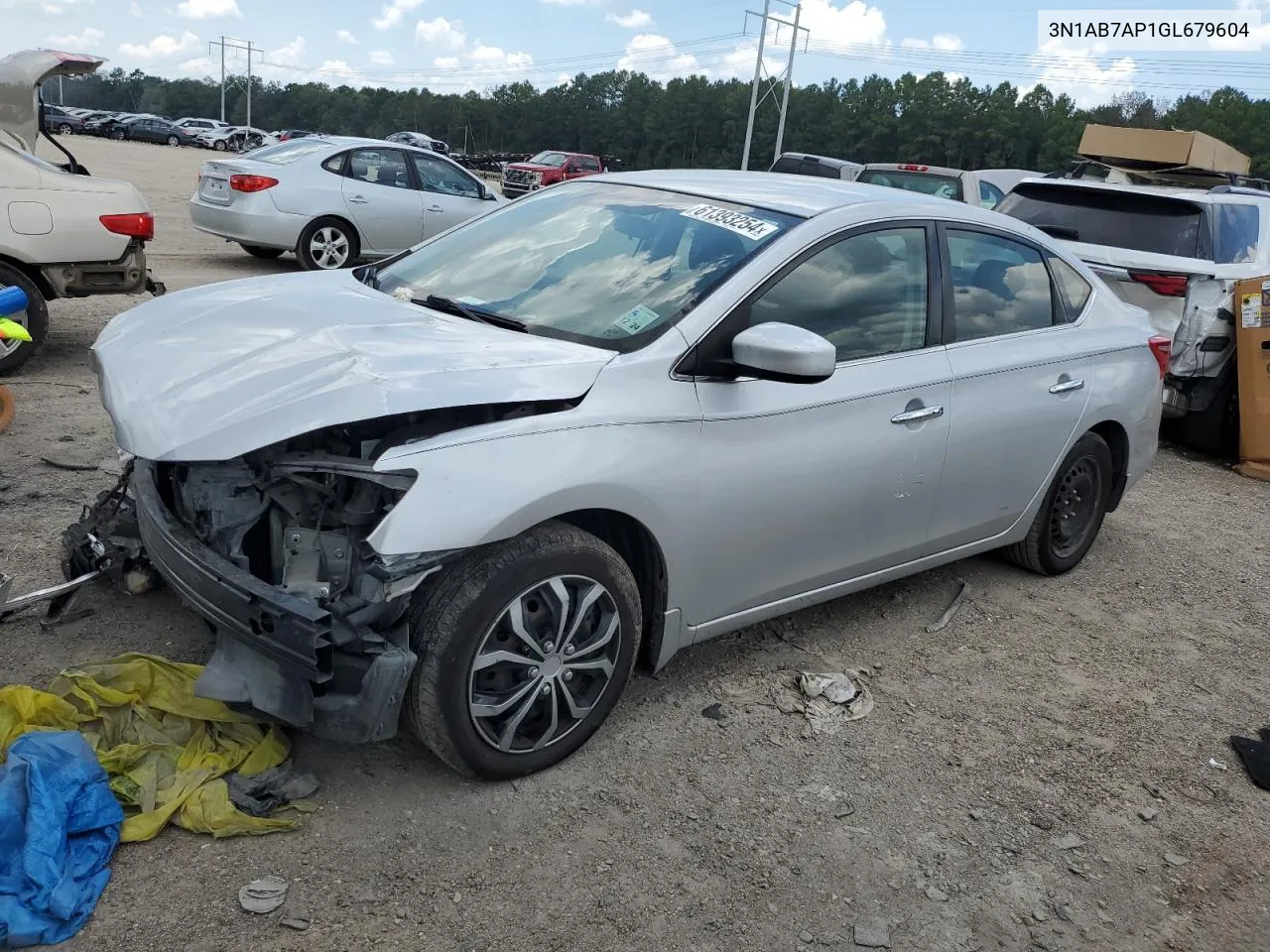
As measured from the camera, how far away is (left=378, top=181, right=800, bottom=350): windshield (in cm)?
338

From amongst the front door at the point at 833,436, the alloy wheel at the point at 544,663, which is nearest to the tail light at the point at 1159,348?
the front door at the point at 833,436

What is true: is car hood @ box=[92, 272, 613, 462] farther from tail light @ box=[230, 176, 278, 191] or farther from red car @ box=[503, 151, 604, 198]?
red car @ box=[503, 151, 604, 198]

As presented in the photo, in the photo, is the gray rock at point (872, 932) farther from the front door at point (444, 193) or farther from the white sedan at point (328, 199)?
the front door at point (444, 193)

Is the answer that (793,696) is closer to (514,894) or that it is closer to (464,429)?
(514,894)

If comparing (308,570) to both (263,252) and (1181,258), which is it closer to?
(1181,258)

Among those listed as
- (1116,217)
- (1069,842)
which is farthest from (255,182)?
(1069,842)

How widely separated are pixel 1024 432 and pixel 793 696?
1.55m

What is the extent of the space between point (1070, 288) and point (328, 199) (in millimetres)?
8493

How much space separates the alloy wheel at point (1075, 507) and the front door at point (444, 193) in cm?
822

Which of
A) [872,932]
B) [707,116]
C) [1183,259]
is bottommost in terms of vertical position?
[872,932]

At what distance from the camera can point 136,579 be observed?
148 inches

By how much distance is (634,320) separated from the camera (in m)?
3.33

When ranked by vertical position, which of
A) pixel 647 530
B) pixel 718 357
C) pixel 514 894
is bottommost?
pixel 514 894

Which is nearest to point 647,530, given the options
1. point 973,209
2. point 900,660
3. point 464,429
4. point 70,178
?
point 464,429
